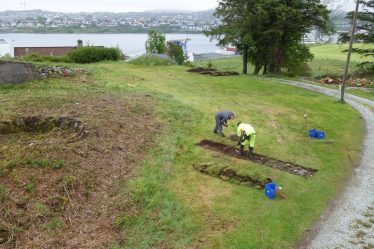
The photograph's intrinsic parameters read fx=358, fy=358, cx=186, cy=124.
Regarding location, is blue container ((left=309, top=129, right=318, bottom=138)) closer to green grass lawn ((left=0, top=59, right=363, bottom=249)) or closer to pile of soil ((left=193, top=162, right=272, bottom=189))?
green grass lawn ((left=0, top=59, right=363, bottom=249))

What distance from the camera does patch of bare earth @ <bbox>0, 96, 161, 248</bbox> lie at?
10.3 meters

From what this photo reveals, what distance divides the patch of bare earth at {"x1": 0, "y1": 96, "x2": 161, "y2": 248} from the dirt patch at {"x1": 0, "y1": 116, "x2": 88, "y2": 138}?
0.19 meters

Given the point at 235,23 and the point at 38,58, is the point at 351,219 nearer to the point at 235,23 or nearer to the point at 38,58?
the point at 38,58

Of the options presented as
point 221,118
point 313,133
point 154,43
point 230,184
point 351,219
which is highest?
point 154,43

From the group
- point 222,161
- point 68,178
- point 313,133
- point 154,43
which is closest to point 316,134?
point 313,133

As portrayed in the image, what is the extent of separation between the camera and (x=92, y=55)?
45469mm

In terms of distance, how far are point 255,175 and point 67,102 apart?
12.7m

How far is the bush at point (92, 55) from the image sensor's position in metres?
44.3

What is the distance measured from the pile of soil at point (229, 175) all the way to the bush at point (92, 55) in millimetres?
33254

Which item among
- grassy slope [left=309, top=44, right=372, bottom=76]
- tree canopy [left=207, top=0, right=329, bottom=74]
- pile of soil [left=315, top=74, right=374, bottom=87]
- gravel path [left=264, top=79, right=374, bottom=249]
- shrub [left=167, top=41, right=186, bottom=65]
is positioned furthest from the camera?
grassy slope [left=309, top=44, right=372, bottom=76]

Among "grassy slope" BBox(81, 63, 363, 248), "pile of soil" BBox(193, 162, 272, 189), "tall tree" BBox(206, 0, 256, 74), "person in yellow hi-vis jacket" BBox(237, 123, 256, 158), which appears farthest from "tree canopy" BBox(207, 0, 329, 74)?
"pile of soil" BBox(193, 162, 272, 189)

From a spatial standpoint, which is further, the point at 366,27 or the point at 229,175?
the point at 366,27

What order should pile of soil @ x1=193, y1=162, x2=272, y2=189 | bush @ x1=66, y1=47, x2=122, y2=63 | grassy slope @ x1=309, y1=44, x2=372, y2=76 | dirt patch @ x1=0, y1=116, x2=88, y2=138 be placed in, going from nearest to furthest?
1. pile of soil @ x1=193, y1=162, x2=272, y2=189
2. dirt patch @ x1=0, y1=116, x2=88, y2=138
3. bush @ x1=66, y1=47, x2=122, y2=63
4. grassy slope @ x1=309, y1=44, x2=372, y2=76

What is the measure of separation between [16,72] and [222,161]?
687 inches
